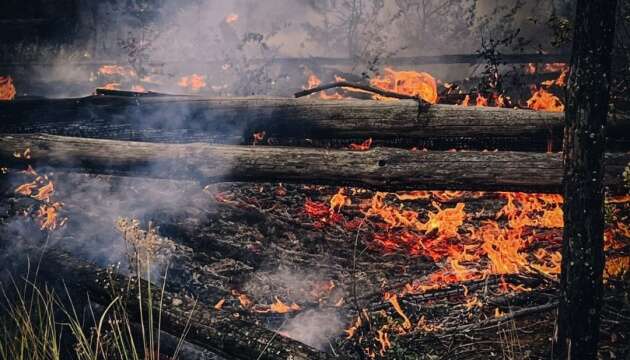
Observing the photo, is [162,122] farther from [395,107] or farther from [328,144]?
[395,107]

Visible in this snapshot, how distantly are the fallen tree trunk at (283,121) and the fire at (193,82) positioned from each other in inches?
218

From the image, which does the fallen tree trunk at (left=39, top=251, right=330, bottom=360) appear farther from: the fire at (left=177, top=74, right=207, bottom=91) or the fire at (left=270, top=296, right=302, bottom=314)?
the fire at (left=177, top=74, right=207, bottom=91)

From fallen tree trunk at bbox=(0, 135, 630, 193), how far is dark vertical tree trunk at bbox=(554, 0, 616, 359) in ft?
4.16

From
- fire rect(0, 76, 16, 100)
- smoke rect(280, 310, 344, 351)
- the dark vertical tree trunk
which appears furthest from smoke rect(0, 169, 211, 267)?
the dark vertical tree trunk

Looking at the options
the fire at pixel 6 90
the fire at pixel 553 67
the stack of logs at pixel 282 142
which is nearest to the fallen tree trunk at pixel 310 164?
the stack of logs at pixel 282 142

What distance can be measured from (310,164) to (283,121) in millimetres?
862

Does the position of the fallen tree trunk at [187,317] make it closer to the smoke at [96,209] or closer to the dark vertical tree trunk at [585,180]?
the smoke at [96,209]

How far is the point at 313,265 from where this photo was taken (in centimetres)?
493

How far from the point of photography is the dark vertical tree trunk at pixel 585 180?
284 cm

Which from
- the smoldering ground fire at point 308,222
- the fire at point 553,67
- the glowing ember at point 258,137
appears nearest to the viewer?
the smoldering ground fire at point 308,222

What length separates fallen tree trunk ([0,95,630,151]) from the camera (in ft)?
15.8

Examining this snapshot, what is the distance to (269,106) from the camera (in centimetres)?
503

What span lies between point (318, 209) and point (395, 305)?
187cm

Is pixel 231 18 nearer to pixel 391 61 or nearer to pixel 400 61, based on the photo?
pixel 391 61
